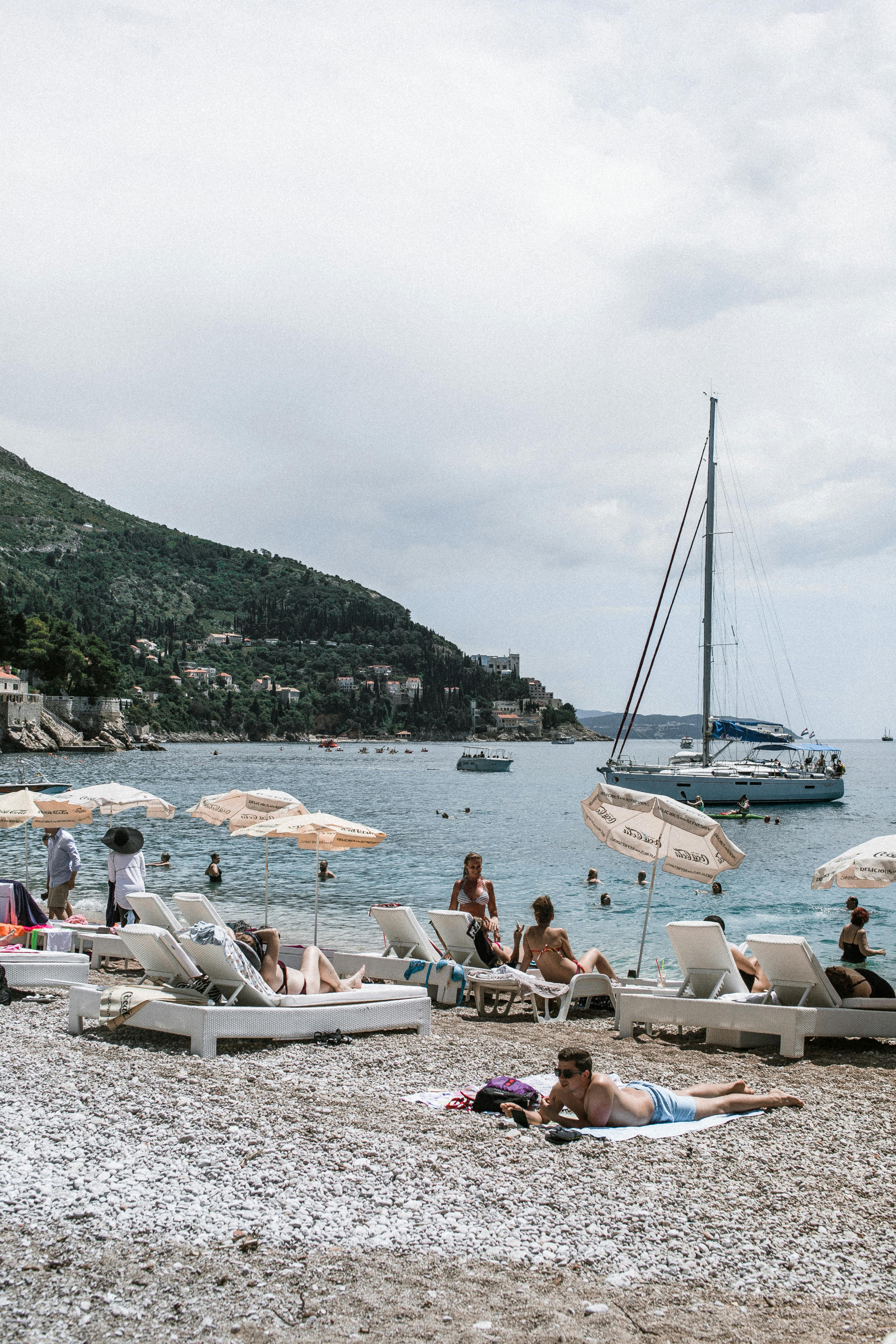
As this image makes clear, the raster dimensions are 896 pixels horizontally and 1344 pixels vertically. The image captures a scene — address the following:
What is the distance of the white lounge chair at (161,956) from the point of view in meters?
8.06

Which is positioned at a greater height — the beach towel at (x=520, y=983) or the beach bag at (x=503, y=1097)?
the beach bag at (x=503, y=1097)

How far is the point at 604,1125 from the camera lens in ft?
19.7

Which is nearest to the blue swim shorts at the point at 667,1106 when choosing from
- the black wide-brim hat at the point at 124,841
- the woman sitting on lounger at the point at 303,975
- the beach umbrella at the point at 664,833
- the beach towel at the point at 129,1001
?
the woman sitting on lounger at the point at 303,975

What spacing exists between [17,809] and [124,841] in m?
1.68

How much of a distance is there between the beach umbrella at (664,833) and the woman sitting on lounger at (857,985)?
Answer: 1.54 meters

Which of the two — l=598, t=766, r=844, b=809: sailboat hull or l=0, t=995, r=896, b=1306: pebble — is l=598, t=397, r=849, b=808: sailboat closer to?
l=598, t=766, r=844, b=809: sailboat hull

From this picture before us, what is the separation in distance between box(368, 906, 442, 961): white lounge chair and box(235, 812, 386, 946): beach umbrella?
836 mm

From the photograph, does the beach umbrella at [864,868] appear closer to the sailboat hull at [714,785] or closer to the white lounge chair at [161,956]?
the white lounge chair at [161,956]

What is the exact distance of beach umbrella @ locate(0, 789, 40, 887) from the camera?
13.4 m

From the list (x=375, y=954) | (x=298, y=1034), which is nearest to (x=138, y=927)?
(x=298, y=1034)

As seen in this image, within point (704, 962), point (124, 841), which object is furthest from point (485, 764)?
point (704, 962)

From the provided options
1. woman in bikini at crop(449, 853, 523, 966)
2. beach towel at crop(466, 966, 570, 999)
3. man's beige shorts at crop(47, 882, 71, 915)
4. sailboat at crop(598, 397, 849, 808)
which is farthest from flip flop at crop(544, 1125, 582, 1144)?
sailboat at crop(598, 397, 849, 808)

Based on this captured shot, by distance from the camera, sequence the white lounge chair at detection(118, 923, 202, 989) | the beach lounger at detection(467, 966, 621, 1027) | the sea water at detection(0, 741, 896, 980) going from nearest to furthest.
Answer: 1. the white lounge chair at detection(118, 923, 202, 989)
2. the beach lounger at detection(467, 966, 621, 1027)
3. the sea water at detection(0, 741, 896, 980)

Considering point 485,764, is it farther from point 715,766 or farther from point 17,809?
point 17,809
